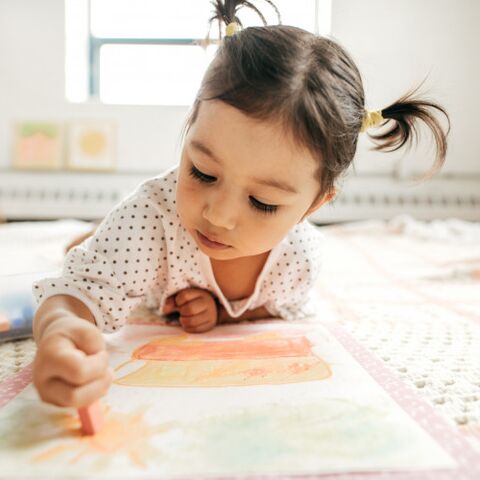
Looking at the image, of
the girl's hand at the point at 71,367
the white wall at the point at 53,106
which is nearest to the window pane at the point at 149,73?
the white wall at the point at 53,106

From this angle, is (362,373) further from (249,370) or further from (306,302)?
(306,302)

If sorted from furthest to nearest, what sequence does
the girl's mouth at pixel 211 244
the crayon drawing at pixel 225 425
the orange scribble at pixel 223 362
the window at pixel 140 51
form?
the window at pixel 140 51
the girl's mouth at pixel 211 244
the orange scribble at pixel 223 362
the crayon drawing at pixel 225 425

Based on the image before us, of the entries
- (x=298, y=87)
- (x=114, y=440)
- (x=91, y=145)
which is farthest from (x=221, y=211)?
(x=91, y=145)

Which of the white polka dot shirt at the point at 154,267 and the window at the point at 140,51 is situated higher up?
the window at the point at 140,51

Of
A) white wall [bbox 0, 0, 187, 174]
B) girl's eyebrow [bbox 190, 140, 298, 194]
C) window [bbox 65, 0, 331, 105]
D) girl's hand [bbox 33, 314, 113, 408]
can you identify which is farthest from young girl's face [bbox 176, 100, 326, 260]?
window [bbox 65, 0, 331, 105]

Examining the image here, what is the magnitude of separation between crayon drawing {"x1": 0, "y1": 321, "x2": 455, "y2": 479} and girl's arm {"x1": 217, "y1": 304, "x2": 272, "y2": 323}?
0.67 ft

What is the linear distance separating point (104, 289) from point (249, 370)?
19cm

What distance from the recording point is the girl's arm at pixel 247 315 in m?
0.80

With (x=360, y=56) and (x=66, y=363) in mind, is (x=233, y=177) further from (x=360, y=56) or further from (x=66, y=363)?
(x=360, y=56)

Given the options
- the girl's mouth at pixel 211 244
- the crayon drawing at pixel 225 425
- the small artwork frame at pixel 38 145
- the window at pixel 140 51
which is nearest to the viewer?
the crayon drawing at pixel 225 425

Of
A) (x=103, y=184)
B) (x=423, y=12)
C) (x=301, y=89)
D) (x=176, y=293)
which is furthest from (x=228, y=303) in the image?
(x=423, y=12)

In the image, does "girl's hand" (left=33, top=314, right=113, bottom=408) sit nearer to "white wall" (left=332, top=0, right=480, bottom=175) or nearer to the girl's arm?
the girl's arm

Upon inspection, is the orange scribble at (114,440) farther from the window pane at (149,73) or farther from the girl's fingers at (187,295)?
the window pane at (149,73)

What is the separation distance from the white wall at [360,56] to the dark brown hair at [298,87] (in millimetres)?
1669
